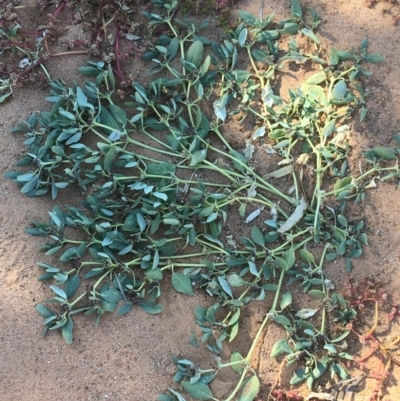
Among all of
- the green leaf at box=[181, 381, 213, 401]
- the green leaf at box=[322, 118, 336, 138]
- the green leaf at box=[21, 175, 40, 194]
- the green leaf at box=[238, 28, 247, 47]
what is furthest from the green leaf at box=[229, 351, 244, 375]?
the green leaf at box=[238, 28, 247, 47]

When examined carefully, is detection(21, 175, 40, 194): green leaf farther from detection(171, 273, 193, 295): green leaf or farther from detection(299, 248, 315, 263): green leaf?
detection(299, 248, 315, 263): green leaf

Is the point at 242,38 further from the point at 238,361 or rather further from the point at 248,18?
the point at 238,361

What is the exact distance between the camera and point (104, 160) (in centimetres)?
304

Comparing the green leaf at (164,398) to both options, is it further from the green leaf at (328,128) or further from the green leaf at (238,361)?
the green leaf at (328,128)

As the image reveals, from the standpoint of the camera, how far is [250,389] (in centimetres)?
280

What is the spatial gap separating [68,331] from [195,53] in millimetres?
1706

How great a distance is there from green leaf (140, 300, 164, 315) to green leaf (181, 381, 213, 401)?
399 mm

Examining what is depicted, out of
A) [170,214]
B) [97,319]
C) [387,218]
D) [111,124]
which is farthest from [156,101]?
[387,218]

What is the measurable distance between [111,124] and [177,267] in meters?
0.89

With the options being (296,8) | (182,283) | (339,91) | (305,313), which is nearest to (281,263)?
(305,313)

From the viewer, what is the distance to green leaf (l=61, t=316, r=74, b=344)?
112 inches

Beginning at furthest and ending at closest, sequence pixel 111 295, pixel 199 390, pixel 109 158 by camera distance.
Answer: pixel 109 158 → pixel 111 295 → pixel 199 390

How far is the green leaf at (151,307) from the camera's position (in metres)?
2.91

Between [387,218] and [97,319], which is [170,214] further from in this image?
[387,218]
